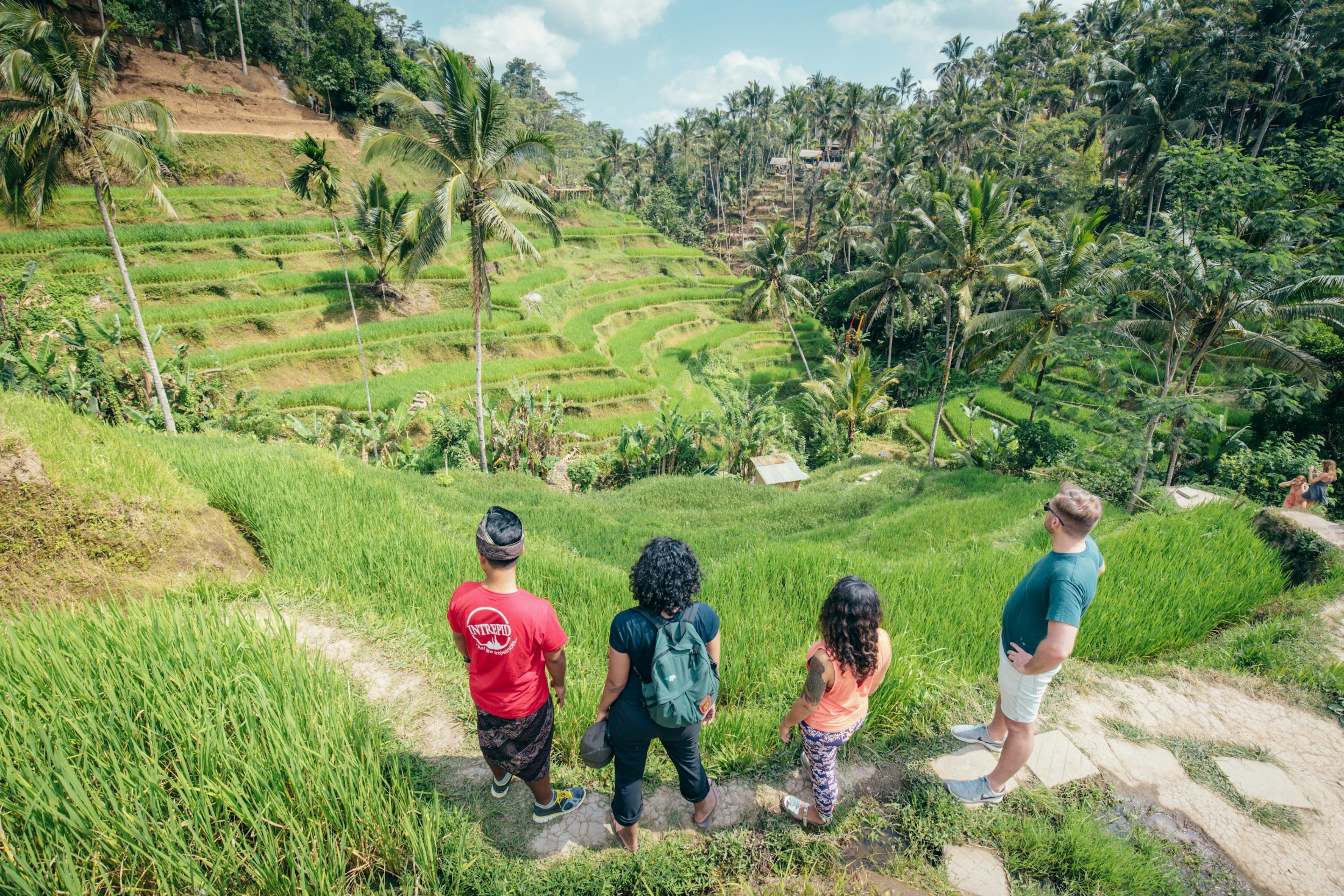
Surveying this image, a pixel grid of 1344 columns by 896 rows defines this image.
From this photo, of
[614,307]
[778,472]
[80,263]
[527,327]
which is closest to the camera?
[778,472]

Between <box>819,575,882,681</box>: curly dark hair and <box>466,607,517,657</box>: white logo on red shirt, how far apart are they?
133 centimetres

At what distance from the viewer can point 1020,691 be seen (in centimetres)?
289

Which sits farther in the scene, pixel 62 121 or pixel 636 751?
pixel 62 121

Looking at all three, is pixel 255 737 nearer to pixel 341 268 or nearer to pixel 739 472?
pixel 739 472

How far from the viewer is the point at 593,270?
3400cm

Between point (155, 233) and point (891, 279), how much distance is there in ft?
95.9

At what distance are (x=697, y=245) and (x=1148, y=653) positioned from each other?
55799 mm

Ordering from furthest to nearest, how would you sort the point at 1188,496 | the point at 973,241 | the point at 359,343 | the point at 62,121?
the point at 359,343, the point at 973,241, the point at 62,121, the point at 1188,496

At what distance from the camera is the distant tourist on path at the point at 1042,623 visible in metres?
2.66

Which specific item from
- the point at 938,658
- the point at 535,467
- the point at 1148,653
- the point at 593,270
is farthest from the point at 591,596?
the point at 593,270

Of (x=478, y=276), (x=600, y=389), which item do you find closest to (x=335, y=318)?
(x=600, y=389)

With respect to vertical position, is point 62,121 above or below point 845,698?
above

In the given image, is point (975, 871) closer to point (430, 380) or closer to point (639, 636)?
point (639, 636)

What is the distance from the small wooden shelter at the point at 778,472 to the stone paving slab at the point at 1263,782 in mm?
12500
